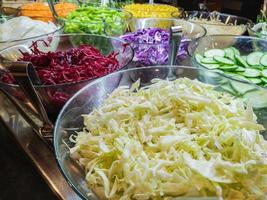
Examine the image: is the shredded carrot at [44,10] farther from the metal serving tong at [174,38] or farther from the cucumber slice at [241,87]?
the cucumber slice at [241,87]

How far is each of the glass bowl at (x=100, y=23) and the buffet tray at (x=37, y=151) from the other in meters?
0.43

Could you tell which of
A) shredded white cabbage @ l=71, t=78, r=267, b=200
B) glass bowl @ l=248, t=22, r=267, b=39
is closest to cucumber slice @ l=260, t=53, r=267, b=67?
glass bowl @ l=248, t=22, r=267, b=39

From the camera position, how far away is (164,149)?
59cm

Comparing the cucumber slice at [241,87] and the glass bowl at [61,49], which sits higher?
the cucumber slice at [241,87]

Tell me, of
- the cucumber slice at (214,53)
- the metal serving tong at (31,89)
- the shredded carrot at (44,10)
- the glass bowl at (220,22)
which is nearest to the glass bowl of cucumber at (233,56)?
the cucumber slice at (214,53)

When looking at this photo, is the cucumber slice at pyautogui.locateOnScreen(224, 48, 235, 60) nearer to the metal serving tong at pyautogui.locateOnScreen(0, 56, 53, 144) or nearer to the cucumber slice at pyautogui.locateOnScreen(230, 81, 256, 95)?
the cucumber slice at pyautogui.locateOnScreen(230, 81, 256, 95)

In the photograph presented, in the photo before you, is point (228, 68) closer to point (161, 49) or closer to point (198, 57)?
point (198, 57)

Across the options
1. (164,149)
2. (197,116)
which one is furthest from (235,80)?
(164,149)

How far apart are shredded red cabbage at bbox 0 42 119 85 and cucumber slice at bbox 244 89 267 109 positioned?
415 mm

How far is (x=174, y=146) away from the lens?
59 centimetres

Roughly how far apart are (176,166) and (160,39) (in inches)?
30.6

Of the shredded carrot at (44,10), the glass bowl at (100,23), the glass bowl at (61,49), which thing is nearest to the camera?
the glass bowl at (61,49)

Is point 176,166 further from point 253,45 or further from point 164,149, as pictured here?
point 253,45

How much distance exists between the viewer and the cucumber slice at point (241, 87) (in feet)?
2.47
